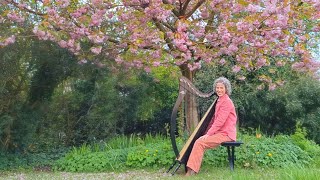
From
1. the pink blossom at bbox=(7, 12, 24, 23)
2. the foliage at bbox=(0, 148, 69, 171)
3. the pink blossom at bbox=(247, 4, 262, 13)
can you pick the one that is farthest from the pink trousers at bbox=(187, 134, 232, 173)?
the pink blossom at bbox=(7, 12, 24, 23)

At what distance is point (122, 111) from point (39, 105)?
222 cm

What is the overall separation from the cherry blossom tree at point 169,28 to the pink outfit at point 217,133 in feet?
3.38

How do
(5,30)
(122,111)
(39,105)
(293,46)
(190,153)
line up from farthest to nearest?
(122,111), (39,105), (293,46), (5,30), (190,153)

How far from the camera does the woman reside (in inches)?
250

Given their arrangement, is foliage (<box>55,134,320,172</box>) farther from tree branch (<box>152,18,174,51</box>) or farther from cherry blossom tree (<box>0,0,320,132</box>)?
tree branch (<box>152,18,174,51</box>)

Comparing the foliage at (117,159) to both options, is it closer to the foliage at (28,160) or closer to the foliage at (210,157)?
the foliage at (210,157)

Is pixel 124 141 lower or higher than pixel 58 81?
lower

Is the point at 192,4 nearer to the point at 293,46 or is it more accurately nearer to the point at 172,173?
the point at 293,46

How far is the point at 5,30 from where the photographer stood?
7.13 meters

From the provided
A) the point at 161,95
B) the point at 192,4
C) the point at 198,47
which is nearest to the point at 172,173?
the point at 198,47

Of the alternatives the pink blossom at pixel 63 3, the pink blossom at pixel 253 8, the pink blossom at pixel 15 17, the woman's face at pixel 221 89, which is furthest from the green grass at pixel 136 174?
the pink blossom at pixel 63 3

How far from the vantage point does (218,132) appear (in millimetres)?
6480

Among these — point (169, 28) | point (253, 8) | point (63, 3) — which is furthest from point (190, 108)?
point (63, 3)

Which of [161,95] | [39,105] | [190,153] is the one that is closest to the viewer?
[190,153]
